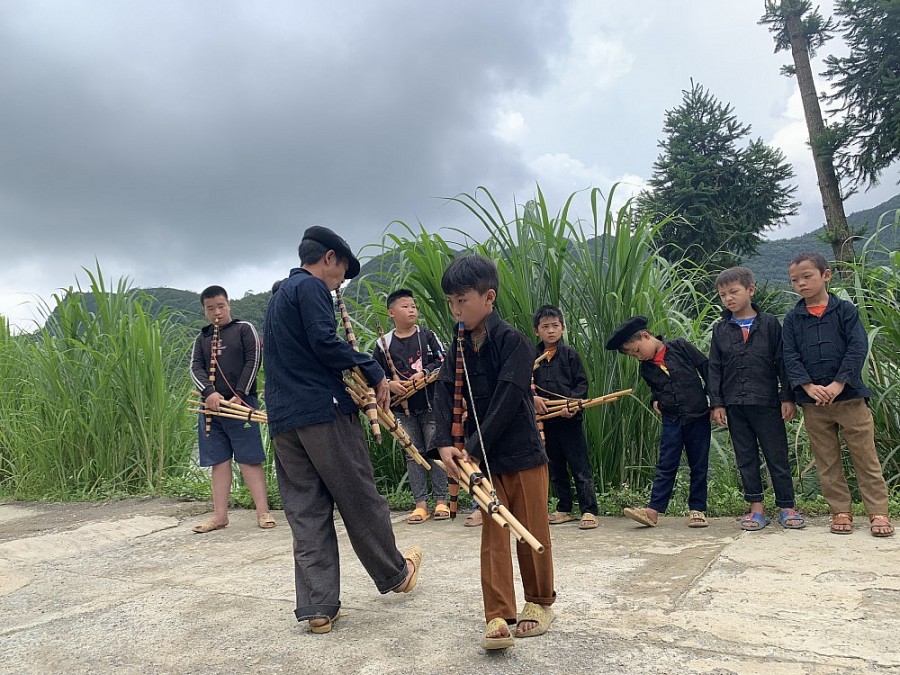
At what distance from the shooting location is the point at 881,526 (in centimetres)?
361

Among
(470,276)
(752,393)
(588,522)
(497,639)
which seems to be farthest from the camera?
(588,522)

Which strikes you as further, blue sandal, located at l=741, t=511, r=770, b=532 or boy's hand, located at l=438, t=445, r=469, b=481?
blue sandal, located at l=741, t=511, r=770, b=532

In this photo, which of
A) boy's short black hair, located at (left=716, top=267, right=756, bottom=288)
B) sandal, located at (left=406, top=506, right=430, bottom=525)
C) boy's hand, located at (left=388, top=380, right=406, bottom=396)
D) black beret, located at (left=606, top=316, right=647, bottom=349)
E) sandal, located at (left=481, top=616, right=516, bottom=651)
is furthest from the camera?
sandal, located at (left=406, top=506, right=430, bottom=525)

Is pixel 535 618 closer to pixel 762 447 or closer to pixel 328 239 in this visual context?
pixel 328 239

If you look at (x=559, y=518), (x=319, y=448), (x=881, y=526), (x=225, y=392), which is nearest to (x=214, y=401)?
(x=225, y=392)

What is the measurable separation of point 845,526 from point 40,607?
3.99m

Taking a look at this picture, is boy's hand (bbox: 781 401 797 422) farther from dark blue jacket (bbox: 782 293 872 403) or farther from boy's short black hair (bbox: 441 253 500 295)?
boy's short black hair (bbox: 441 253 500 295)

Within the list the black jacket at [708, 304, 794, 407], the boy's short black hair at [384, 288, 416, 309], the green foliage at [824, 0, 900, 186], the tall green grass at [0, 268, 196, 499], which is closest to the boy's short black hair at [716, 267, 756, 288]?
the black jacket at [708, 304, 794, 407]

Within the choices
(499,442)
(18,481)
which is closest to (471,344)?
(499,442)

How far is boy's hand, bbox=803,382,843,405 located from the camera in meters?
3.74

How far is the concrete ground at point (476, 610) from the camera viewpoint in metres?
2.26

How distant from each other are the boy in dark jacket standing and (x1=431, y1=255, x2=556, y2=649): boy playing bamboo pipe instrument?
2065 mm

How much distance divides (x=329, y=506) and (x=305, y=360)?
61cm

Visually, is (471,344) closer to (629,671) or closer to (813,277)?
(629,671)
